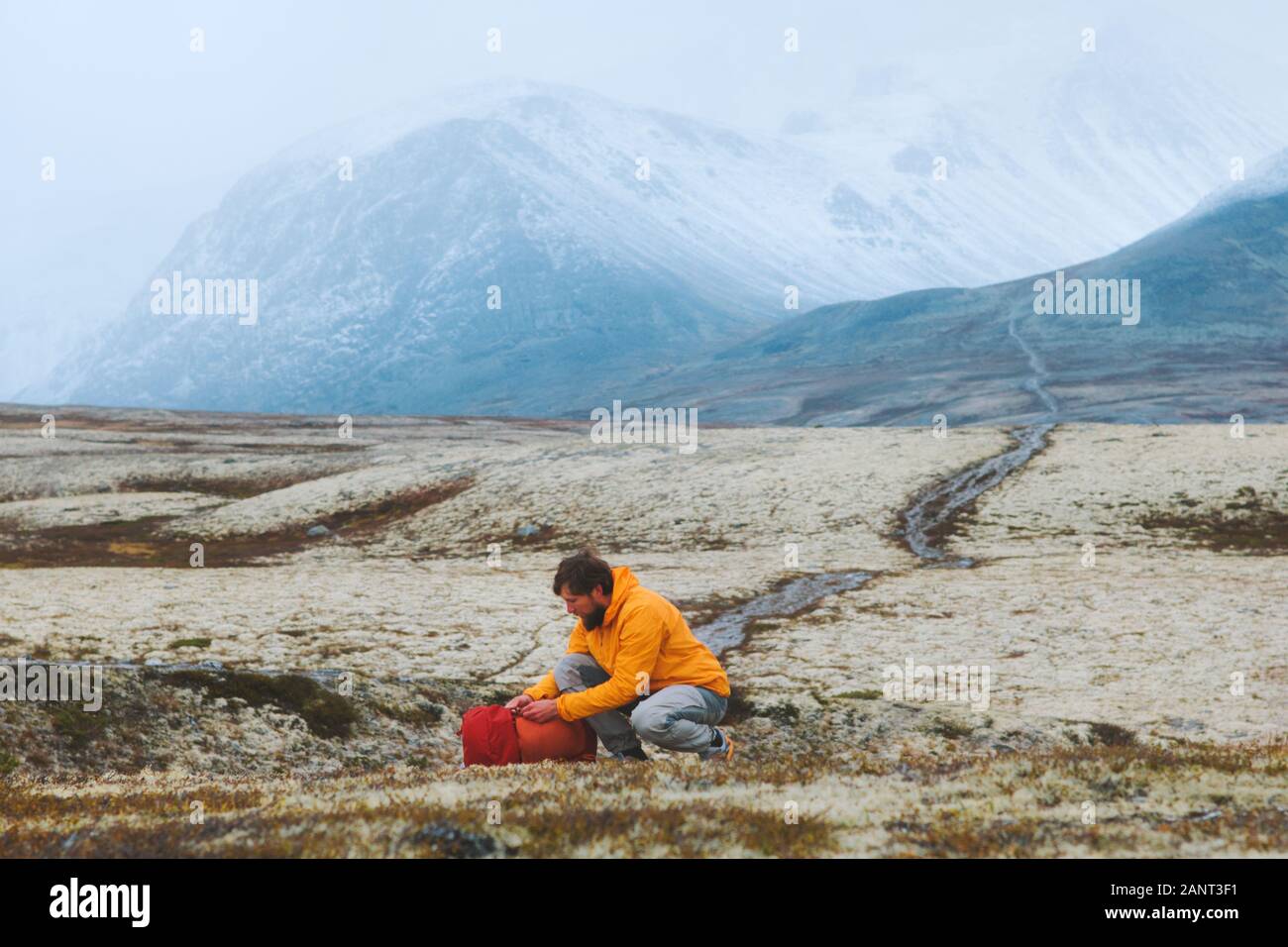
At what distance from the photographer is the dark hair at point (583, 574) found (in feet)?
48.9

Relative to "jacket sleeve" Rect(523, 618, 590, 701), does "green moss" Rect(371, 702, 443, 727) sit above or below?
below

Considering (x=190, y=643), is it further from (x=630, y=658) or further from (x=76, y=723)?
(x=630, y=658)

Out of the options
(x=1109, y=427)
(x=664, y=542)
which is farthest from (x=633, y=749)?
(x=1109, y=427)

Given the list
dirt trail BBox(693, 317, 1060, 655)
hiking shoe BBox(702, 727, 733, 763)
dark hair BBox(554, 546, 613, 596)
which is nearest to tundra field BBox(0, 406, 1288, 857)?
dirt trail BBox(693, 317, 1060, 655)

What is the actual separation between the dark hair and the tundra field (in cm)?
244

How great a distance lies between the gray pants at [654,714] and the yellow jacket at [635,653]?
0.69ft

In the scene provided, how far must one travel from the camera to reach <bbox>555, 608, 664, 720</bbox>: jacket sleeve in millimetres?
15055

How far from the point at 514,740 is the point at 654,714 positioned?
2257 mm

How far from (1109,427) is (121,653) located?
67.2m

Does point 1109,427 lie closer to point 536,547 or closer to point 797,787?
point 536,547

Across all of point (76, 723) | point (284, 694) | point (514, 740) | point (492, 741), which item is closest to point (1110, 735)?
point (514, 740)

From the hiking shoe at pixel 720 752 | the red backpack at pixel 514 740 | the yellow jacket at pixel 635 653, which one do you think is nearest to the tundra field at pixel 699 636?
the hiking shoe at pixel 720 752
